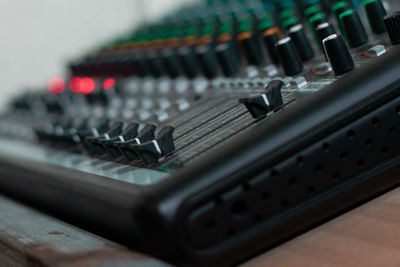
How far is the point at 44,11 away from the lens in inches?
96.3

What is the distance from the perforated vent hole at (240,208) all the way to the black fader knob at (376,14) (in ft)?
1.08

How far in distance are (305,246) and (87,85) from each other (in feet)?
3.30

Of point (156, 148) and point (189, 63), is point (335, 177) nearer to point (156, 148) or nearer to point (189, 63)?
point (156, 148)

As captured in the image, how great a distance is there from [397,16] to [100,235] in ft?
1.38

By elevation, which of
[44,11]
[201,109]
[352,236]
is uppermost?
[44,11]

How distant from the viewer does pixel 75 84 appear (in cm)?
157

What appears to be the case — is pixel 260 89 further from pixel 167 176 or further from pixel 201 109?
pixel 167 176

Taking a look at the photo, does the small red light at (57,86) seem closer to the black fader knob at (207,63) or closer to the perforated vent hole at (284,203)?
the black fader knob at (207,63)

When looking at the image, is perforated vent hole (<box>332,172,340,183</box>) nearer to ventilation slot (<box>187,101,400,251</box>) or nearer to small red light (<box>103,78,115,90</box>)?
ventilation slot (<box>187,101,400,251</box>)

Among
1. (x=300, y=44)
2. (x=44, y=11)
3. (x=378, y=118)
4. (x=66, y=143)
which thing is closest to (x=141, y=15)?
(x=44, y=11)

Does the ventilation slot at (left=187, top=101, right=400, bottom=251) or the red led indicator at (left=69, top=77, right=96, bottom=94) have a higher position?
the red led indicator at (left=69, top=77, right=96, bottom=94)

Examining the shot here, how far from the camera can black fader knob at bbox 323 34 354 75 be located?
0.64 m

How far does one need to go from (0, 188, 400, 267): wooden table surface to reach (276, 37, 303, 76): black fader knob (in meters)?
0.21

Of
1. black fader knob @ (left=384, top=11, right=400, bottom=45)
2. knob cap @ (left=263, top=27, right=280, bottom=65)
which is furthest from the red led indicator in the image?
black fader knob @ (left=384, top=11, right=400, bottom=45)
